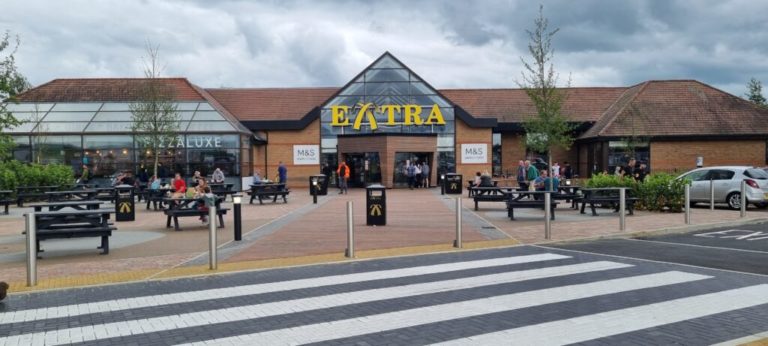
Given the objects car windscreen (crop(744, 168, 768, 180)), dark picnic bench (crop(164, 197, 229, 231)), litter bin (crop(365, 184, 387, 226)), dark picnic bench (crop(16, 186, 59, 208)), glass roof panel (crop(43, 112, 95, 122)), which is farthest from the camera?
glass roof panel (crop(43, 112, 95, 122))

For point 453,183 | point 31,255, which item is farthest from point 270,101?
A: point 31,255

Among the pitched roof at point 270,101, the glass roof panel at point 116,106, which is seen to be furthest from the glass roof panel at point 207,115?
the pitched roof at point 270,101

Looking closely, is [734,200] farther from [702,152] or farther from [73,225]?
[73,225]

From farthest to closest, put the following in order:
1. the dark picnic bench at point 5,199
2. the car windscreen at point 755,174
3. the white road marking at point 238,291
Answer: the dark picnic bench at point 5,199
the car windscreen at point 755,174
the white road marking at point 238,291

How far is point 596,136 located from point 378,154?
1257 centimetres

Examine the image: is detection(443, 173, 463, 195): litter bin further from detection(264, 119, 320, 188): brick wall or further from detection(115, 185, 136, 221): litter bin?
detection(115, 185, 136, 221): litter bin

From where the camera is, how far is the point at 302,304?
7020mm

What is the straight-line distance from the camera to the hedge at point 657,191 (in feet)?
59.1

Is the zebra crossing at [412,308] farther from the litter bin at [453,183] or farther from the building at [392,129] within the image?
the building at [392,129]

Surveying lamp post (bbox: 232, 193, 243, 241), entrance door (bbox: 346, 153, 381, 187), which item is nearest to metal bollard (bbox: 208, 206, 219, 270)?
lamp post (bbox: 232, 193, 243, 241)

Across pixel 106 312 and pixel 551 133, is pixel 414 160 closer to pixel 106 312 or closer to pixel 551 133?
pixel 551 133

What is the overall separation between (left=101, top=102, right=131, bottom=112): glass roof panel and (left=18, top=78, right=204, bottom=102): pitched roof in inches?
16.6

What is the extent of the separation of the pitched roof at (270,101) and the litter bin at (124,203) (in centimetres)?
2242

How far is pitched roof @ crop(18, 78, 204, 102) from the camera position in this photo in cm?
3494
